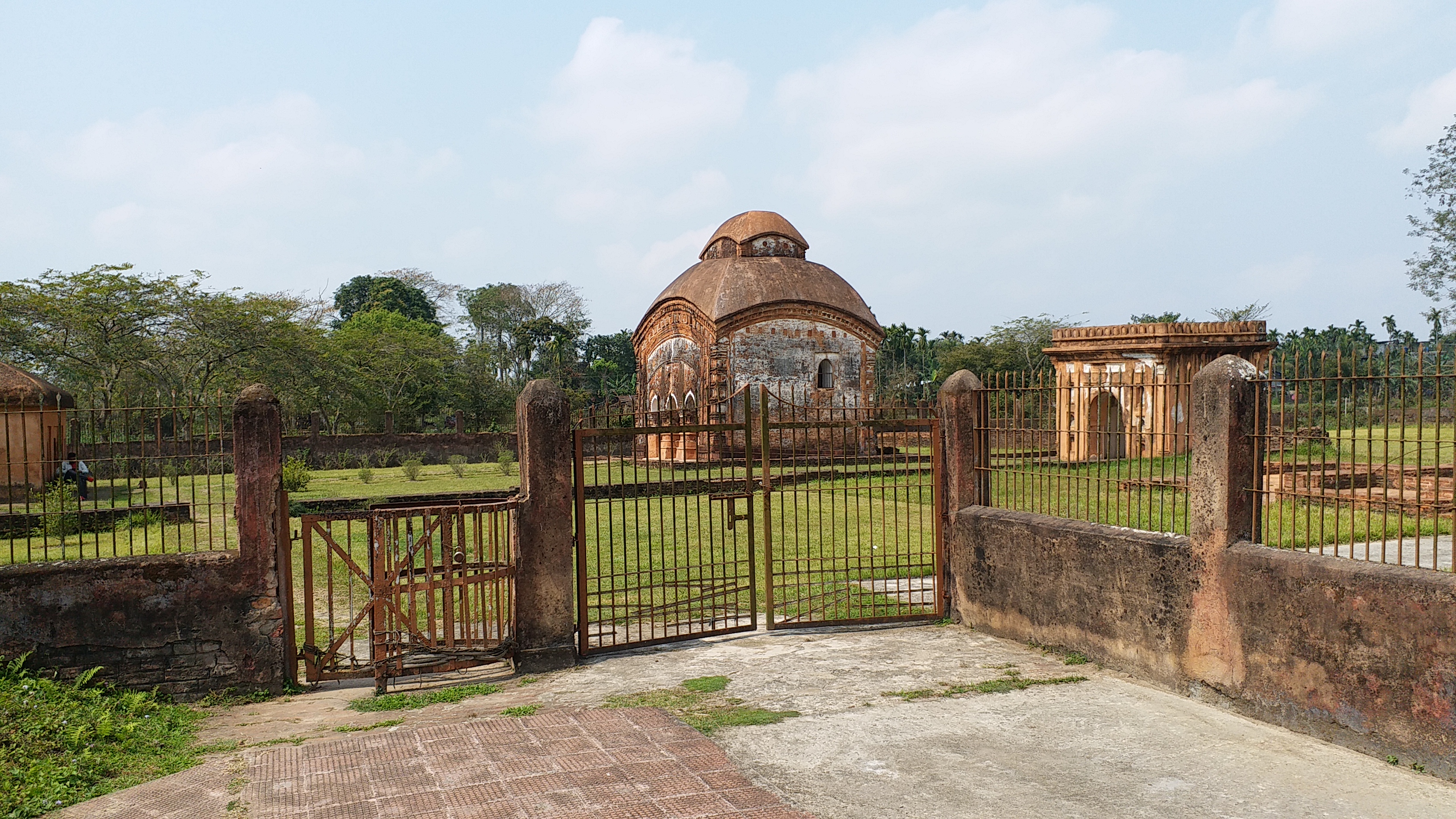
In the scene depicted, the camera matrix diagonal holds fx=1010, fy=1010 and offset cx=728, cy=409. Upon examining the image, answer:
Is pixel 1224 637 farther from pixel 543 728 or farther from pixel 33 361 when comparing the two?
pixel 33 361

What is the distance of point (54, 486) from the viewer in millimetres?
7691

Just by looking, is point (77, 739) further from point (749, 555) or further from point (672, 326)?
point (672, 326)

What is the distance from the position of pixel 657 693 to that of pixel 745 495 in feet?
5.75

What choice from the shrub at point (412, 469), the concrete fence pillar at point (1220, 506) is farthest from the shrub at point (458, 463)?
the concrete fence pillar at point (1220, 506)

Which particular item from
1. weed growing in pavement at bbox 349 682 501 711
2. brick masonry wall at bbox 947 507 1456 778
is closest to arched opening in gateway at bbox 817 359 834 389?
brick masonry wall at bbox 947 507 1456 778

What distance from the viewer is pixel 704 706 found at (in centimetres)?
577

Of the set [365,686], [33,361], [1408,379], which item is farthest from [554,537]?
[33,361]

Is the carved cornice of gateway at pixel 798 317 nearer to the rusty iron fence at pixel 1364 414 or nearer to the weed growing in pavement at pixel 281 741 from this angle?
the rusty iron fence at pixel 1364 414

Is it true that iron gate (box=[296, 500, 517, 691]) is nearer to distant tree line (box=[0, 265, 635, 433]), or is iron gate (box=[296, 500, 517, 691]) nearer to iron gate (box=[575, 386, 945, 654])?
iron gate (box=[575, 386, 945, 654])

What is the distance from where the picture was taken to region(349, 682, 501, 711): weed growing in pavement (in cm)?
605

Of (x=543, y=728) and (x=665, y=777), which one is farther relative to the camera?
(x=543, y=728)

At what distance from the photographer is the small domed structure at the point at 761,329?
82.7 feet

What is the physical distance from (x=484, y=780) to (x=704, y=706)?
1.52 meters

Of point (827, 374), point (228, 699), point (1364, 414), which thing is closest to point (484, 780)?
point (228, 699)
